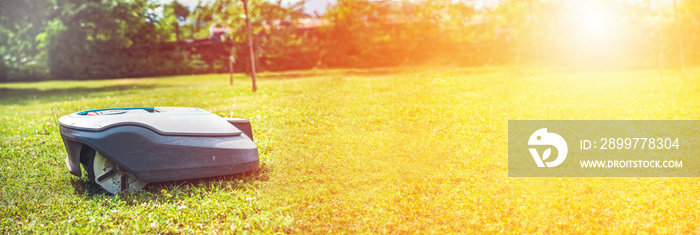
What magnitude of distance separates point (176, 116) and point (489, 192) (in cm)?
319

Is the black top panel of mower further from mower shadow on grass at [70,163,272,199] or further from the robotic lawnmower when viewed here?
mower shadow on grass at [70,163,272,199]

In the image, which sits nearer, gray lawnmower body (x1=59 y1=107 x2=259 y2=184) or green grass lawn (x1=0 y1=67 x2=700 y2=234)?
green grass lawn (x1=0 y1=67 x2=700 y2=234)

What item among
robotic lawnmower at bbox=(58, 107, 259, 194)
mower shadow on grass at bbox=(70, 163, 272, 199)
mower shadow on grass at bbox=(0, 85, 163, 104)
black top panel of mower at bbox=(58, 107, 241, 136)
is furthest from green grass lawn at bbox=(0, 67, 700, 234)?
mower shadow on grass at bbox=(0, 85, 163, 104)

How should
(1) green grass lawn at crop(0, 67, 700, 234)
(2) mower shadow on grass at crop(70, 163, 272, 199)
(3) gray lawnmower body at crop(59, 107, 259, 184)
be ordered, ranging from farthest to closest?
(2) mower shadow on grass at crop(70, 163, 272, 199) → (3) gray lawnmower body at crop(59, 107, 259, 184) → (1) green grass lawn at crop(0, 67, 700, 234)

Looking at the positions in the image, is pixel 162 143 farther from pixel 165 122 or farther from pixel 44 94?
pixel 44 94

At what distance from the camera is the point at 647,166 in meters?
6.51

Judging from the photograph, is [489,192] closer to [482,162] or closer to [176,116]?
[482,162]

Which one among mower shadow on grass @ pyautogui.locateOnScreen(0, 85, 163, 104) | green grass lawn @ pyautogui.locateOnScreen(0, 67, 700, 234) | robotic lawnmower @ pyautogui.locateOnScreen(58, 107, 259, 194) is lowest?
mower shadow on grass @ pyautogui.locateOnScreen(0, 85, 163, 104)

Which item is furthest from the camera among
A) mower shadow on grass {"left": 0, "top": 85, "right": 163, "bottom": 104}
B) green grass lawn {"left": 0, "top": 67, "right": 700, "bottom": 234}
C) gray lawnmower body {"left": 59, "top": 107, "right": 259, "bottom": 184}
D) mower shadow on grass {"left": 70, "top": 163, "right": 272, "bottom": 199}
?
mower shadow on grass {"left": 0, "top": 85, "right": 163, "bottom": 104}

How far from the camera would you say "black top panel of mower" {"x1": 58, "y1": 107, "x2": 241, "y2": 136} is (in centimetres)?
550

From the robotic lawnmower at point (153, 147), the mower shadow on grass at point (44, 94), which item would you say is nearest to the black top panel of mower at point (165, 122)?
the robotic lawnmower at point (153, 147)

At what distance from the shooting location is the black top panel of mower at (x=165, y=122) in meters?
5.50

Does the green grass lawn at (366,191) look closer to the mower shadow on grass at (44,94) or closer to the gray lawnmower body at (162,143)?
the gray lawnmower body at (162,143)

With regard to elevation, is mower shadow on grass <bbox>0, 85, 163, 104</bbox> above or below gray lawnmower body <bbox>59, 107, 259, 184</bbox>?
below
